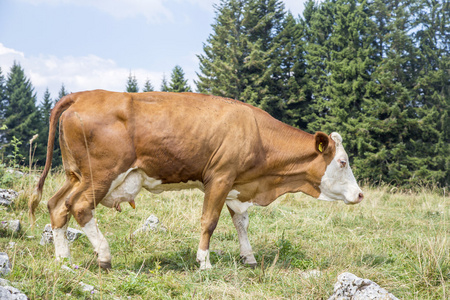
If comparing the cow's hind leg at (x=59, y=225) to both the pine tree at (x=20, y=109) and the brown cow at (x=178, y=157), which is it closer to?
the brown cow at (x=178, y=157)

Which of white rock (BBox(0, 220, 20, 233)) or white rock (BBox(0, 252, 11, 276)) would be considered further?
white rock (BBox(0, 220, 20, 233))

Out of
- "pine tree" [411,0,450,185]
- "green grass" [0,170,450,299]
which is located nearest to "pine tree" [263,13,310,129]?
"pine tree" [411,0,450,185]

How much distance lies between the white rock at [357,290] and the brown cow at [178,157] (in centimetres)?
166

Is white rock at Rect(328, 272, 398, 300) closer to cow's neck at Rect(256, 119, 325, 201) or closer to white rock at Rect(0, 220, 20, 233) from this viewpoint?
cow's neck at Rect(256, 119, 325, 201)

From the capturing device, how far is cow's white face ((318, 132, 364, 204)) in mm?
5102

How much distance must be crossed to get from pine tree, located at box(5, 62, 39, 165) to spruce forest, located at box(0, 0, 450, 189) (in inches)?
803

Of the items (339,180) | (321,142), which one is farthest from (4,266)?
(339,180)

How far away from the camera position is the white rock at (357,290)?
2.96 metres

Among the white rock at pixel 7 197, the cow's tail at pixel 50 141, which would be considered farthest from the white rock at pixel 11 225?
the cow's tail at pixel 50 141

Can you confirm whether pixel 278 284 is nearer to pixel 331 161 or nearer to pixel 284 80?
pixel 331 161

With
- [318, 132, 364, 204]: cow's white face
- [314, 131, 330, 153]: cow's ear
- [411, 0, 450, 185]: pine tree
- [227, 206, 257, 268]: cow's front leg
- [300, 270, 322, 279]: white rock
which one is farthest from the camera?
[411, 0, 450, 185]: pine tree

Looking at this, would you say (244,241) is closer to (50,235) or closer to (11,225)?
(50,235)

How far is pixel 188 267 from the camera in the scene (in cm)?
468

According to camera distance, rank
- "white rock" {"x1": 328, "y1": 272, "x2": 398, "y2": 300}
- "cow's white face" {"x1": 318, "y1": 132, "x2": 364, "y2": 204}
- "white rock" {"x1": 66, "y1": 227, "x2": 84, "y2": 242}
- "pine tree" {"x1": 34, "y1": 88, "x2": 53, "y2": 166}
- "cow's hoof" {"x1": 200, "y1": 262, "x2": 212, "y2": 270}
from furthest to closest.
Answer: "pine tree" {"x1": 34, "y1": 88, "x2": 53, "y2": 166}, "white rock" {"x1": 66, "y1": 227, "x2": 84, "y2": 242}, "cow's white face" {"x1": 318, "y1": 132, "x2": 364, "y2": 204}, "cow's hoof" {"x1": 200, "y1": 262, "x2": 212, "y2": 270}, "white rock" {"x1": 328, "y1": 272, "x2": 398, "y2": 300}
